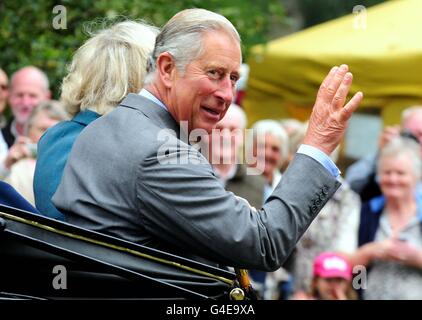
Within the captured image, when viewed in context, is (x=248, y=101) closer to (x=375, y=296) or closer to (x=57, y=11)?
(x=57, y=11)

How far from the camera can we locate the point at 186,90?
3391 mm

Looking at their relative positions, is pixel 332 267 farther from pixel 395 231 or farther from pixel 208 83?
pixel 208 83

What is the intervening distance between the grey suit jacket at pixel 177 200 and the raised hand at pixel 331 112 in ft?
0.22

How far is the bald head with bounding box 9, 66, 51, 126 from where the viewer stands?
8.48 metres

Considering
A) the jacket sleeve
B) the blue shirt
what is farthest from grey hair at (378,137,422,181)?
the jacket sleeve

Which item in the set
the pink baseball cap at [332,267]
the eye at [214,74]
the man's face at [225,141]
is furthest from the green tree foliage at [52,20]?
the eye at [214,74]

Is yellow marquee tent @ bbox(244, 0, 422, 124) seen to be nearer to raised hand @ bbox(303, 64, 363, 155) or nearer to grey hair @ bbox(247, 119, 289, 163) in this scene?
grey hair @ bbox(247, 119, 289, 163)

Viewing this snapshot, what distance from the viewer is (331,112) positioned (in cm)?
326

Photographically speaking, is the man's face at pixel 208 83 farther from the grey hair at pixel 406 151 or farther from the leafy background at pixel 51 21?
the leafy background at pixel 51 21

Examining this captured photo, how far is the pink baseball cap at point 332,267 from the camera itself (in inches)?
262

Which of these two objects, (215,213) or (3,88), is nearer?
(215,213)

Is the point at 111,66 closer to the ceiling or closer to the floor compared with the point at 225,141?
closer to the floor

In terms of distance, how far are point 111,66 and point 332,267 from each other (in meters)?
3.11

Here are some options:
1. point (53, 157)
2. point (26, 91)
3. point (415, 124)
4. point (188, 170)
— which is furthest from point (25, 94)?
point (188, 170)
